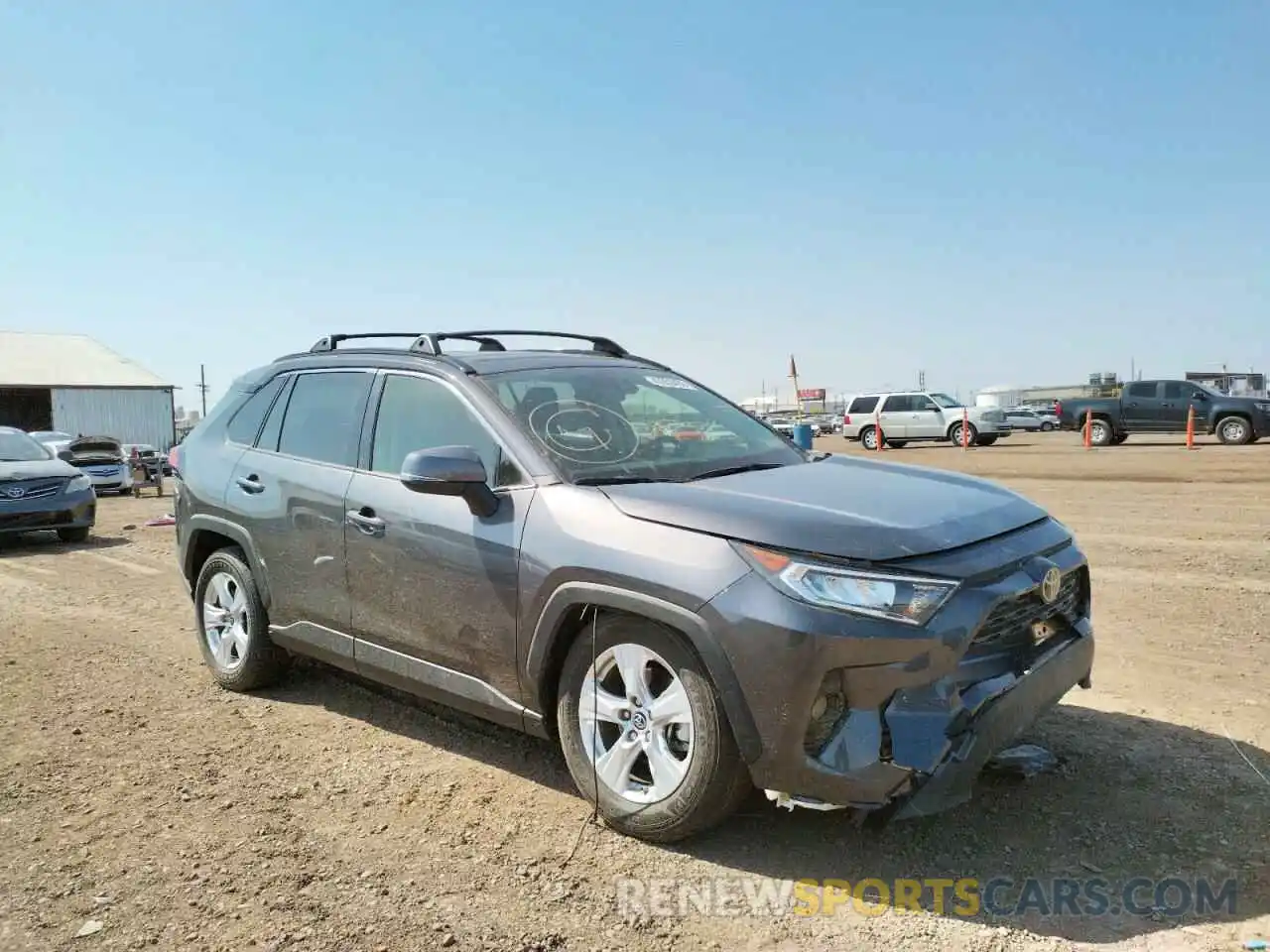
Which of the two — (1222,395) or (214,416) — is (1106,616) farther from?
(1222,395)

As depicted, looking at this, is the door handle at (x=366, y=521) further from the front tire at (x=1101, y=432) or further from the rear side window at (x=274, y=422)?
the front tire at (x=1101, y=432)

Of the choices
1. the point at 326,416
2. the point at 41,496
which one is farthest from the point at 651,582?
the point at 41,496

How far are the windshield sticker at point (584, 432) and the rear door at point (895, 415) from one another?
95.9 ft

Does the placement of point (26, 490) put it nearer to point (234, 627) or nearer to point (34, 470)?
point (34, 470)

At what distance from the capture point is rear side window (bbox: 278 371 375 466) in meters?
4.58

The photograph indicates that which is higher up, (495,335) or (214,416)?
(495,335)

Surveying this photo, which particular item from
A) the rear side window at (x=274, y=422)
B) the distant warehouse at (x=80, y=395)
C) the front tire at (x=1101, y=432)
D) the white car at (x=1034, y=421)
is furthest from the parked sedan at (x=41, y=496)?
the white car at (x=1034, y=421)

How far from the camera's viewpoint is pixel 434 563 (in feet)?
12.7

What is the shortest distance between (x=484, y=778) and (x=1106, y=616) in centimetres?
450

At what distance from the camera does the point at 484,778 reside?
400 cm

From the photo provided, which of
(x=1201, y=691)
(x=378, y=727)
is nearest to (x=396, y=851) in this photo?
(x=378, y=727)

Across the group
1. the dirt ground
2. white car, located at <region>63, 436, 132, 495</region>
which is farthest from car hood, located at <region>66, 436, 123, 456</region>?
the dirt ground

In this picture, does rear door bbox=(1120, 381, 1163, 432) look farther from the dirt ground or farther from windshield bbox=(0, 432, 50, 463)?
windshield bbox=(0, 432, 50, 463)

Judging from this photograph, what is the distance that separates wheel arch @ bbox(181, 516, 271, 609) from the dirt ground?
617mm
